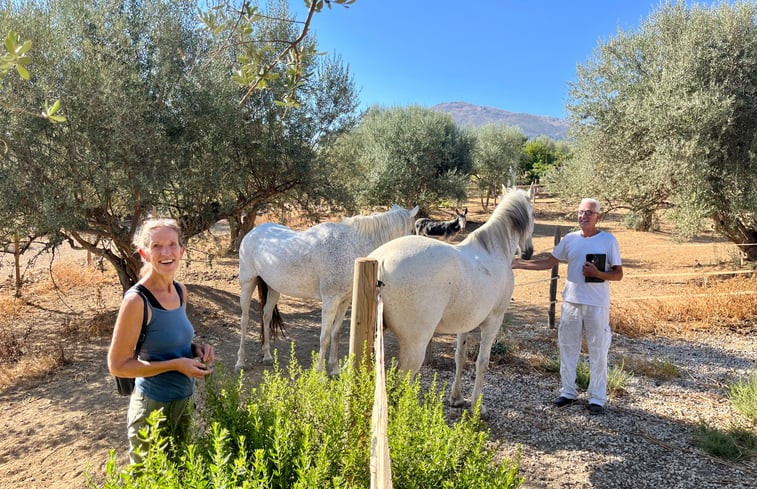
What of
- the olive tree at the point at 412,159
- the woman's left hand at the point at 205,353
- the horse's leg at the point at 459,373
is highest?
the olive tree at the point at 412,159

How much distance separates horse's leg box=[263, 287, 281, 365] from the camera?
5.71m

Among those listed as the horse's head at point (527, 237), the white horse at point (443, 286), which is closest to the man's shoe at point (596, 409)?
the white horse at point (443, 286)

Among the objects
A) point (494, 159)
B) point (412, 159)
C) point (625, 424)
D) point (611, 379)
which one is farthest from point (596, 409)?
point (494, 159)

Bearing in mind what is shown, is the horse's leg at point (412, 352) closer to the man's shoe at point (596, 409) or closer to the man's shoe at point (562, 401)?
the man's shoe at point (562, 401)

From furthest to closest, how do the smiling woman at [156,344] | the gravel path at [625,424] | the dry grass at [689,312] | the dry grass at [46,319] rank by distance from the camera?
the dry grass at [689,312], the dry grass at [46,319], the gravel path at [625,424], the smiling woman at [156,344]

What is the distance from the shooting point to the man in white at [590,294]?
426 centimetres

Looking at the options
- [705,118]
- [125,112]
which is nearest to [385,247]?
[125,112]

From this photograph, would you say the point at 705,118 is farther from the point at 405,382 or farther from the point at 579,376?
the point at 405,382

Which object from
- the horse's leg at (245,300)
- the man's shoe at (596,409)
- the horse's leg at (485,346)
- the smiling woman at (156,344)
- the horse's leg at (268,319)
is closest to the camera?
the smiling woman at (156,344)

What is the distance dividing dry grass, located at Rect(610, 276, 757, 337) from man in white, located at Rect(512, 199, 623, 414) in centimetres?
339

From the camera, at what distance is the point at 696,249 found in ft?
47.8

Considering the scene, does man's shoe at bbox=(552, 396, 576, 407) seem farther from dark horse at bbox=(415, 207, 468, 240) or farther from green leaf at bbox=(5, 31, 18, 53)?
green leaf at bbox=(5, 31, 18, 53)

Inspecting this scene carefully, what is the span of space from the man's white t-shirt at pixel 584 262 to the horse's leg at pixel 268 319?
3.49m

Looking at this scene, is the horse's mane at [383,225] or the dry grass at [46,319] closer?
the horse's mane at [383,225]
